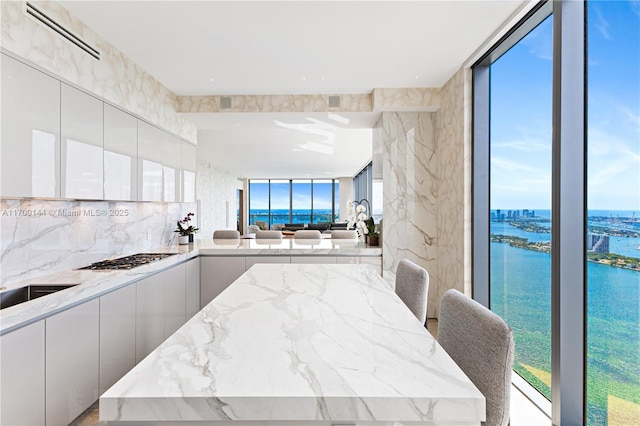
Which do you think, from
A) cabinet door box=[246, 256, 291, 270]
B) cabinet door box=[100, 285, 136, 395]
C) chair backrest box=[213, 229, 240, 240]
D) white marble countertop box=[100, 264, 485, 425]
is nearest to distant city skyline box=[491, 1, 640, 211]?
white marble countertop box=[100, 264, 485, 425]

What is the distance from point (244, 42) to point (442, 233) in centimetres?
280

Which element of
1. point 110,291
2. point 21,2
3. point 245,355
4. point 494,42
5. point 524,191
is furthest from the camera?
point 494,42

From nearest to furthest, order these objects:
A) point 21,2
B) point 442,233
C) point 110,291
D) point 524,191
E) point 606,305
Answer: point 606,305
point 21,2
point 110,291
point 524,191
point 442,233

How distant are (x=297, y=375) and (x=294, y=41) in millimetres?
2668

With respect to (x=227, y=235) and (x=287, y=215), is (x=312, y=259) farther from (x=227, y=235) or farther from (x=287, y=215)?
(x=287, y=215)

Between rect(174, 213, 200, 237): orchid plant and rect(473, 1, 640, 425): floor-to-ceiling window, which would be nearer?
rect(473, 1, 640, 425): floor-to-ceiling window

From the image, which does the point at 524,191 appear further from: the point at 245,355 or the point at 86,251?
the point at 86,251

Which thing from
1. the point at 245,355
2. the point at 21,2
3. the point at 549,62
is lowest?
the point at 245,355

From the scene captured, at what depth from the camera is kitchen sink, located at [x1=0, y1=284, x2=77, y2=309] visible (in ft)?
6.24

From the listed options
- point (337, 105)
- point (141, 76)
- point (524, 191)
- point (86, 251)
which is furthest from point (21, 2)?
point (524, 191)

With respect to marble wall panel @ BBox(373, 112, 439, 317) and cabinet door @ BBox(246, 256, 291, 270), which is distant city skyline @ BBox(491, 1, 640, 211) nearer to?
marble wall panel @ BBox(373, 112, 439, 317)

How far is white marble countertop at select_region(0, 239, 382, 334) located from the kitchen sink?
0.03m

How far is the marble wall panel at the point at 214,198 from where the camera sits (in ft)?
31.4

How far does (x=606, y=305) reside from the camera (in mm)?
1798
